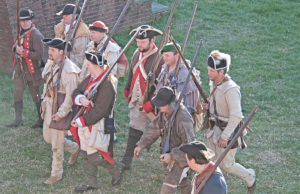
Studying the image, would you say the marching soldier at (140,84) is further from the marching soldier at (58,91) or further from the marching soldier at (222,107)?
the marching soldier at (222,107)

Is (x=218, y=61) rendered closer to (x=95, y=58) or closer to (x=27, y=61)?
(x=95, y=58)

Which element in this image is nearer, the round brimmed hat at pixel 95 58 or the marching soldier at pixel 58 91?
the round brimmed hat at pixel 95 58

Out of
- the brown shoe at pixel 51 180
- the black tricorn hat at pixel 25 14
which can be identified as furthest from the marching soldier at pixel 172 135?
the black tricorn hat at pixel 25 14

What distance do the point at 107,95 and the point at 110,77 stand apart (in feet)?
0.97

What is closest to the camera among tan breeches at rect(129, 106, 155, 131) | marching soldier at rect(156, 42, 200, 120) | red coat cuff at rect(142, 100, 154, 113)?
marching soldier at rect(156, 42, 200, 120)

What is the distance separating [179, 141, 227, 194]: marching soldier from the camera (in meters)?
5.05

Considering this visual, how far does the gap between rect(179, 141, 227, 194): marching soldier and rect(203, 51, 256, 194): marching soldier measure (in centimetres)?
153

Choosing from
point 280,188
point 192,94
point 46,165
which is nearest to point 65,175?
point 46,165

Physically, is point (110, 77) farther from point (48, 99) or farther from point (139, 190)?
point (139, 190)

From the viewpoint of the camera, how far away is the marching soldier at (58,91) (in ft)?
24.2

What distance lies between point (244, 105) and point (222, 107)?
352 cm

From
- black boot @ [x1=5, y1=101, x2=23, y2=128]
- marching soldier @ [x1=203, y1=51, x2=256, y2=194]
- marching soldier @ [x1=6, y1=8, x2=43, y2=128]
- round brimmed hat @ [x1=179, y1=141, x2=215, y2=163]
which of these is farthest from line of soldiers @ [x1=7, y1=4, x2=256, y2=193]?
Result: black boot @ [x1=5, y1=101, x2=23, y2=128]

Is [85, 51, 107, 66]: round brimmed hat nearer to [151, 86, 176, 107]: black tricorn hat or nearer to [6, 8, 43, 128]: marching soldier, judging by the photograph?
[151, 86, 176, 107]: black tricorn hat

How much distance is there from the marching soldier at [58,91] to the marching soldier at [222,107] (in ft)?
6.35
